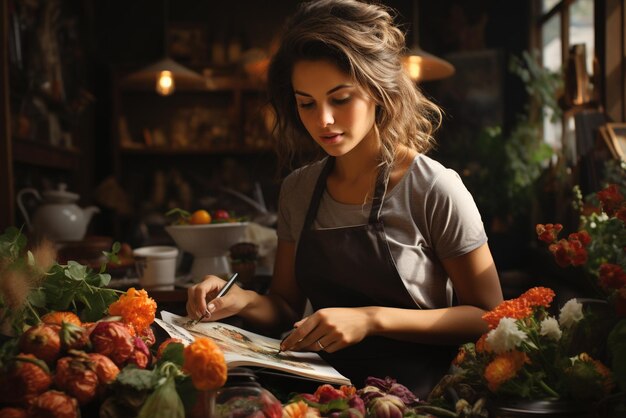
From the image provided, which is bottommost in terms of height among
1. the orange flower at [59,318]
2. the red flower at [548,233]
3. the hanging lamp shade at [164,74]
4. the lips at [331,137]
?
the orange flower at [59,318]

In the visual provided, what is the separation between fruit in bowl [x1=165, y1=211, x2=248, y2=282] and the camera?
2281mm

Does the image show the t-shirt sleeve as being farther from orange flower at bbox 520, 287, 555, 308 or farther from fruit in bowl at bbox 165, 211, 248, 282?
fruit in bowl at bbox 165, 211, 248, 282

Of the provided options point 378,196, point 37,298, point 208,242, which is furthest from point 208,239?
point 37,298

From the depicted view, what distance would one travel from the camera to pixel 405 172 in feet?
4.96

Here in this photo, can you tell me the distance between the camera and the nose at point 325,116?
1350mm

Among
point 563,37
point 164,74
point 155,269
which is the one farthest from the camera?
point 563,37

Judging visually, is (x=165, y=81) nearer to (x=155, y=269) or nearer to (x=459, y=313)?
(x=155, y=269)

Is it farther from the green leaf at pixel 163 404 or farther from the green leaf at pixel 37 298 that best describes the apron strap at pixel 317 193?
the green leaf at pixel 163 404

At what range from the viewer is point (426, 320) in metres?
1.31

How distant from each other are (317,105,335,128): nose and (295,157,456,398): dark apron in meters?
0.23

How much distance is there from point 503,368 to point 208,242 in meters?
1.65

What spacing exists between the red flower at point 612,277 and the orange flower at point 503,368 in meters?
0.15

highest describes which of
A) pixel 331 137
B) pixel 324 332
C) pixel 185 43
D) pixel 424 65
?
pixel 185 43

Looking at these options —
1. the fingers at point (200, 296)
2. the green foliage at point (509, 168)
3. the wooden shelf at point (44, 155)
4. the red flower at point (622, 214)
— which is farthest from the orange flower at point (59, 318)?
the green foliage at point (509, 168)
